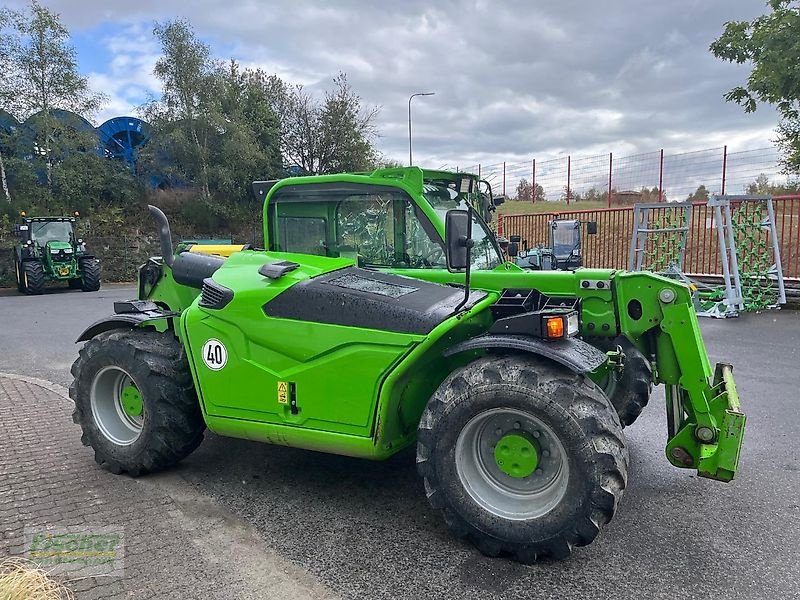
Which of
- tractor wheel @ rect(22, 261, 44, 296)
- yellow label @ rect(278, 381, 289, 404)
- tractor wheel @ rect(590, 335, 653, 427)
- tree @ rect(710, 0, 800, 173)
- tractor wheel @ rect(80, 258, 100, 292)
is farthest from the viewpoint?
tractor wheel @ rect(80, 258, 100, 292)

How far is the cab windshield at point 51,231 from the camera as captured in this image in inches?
809

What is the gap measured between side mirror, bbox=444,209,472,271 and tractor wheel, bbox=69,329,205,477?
2.13 metres

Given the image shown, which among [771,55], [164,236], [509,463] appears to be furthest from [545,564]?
[771,55]

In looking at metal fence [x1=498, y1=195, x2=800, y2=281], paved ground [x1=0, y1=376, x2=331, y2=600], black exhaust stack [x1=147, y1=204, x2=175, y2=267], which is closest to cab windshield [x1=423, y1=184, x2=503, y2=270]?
black exhaust stack [x1=147, y1=204, x2=175, y2=267]

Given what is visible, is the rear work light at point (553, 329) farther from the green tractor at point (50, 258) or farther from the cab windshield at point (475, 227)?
the green tractor at point (50, 258)

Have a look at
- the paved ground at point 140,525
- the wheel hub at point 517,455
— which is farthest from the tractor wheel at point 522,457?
the paved ground at point 140,525

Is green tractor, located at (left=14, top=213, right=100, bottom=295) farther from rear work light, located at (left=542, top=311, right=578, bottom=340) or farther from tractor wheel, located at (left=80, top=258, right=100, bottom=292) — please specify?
rear work light, located at (left=542, top=311, right=578, bottom=340)

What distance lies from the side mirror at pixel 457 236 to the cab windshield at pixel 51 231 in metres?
20.9

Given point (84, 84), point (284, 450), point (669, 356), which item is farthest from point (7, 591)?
point (84, 84)

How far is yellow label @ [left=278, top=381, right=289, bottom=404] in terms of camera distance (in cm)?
370

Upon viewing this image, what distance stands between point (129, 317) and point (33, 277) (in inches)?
688

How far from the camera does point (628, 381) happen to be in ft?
14.2

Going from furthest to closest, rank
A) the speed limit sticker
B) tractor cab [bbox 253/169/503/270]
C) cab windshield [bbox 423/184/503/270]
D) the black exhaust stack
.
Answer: the black exhaust stack < cab windshield [bbox 423/184/503/270] < tractor cab [bbox 253/169/503/270] < the speed limit sticker

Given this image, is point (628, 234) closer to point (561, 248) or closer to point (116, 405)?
point (561, 248)
